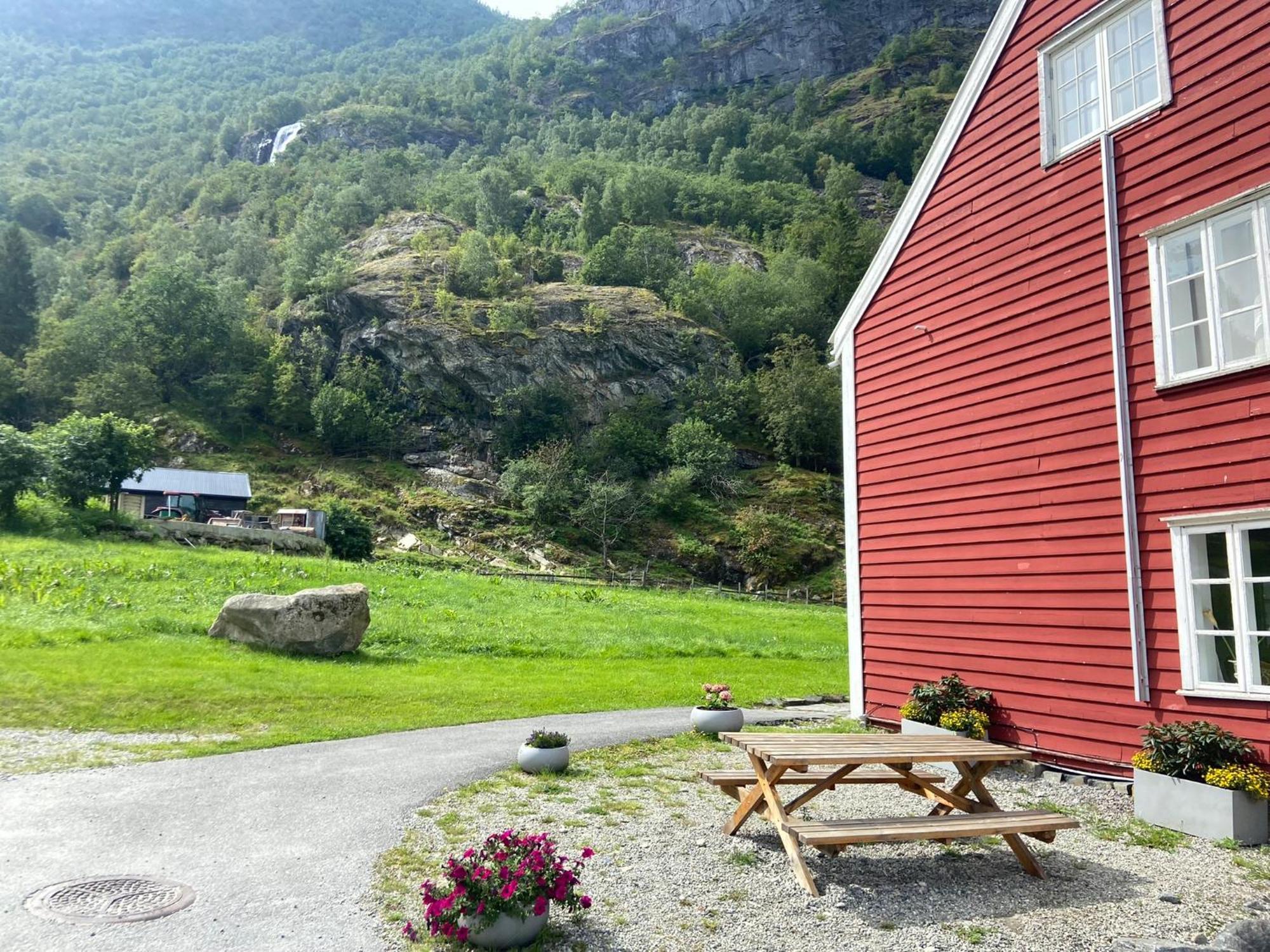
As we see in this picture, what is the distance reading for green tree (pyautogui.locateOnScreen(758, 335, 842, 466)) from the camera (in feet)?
203

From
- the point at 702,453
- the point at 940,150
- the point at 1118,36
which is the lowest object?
the point at 940,150

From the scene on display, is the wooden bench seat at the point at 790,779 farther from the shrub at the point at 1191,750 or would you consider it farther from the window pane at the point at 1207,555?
the window pane at the point at 1207,555

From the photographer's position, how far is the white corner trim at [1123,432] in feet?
27.2

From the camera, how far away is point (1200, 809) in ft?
22.9

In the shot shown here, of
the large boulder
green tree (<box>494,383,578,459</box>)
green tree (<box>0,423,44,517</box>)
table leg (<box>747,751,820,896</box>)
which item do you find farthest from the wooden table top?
green tree (<box>494,383,578,459</box>)

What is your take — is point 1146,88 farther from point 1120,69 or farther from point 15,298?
point 15,298

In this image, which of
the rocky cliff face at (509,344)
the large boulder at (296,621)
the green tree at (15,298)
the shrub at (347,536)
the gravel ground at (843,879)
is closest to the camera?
the gravel ground at (843,879)

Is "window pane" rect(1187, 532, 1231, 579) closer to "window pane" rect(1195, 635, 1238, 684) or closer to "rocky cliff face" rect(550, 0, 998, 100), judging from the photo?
"window pane" rect(1195, 635, 1238, 684)

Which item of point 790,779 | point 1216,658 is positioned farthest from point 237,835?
point 1216,658

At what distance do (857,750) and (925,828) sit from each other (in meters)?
0.78

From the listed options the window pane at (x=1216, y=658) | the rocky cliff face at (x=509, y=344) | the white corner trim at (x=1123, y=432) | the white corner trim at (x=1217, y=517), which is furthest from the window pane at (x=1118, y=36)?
the rocky cliff face at (x=509, y=344)

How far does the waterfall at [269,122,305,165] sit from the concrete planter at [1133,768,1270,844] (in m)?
149

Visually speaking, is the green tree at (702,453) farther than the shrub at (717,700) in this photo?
Yes

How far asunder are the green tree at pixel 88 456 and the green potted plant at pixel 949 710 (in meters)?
37.3
